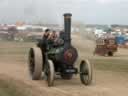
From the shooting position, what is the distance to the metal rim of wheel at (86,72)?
12.4 metres

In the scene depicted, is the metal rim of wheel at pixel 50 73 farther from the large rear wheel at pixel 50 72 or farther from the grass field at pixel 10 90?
the grass field at pixel 10 90

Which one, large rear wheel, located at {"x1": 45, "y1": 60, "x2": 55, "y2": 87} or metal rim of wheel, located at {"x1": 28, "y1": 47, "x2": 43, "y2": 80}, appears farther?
metal rim of wheel, located at {"x1": 28, "y1": 47, "x2": 43, "y2": 80}

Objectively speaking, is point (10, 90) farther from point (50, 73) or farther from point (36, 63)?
point (36, 63)

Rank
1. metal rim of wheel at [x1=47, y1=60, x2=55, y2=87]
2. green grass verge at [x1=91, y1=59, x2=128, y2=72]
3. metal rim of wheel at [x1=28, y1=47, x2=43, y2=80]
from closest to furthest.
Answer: metal rim of wheel at [x1=47, y1=60, x2=55, y2=87], metal rim of wheel at [x1=28, y1=47, x2=43, y2=80], green grass verge at [x1=91, y1=59, x2=128, y2=72]

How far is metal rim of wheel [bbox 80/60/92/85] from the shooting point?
12363mm

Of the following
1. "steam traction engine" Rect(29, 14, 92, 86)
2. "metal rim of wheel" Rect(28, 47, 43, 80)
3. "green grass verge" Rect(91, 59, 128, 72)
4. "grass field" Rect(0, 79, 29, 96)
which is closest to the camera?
"grass field" Rect(0, 79, 29, 96)

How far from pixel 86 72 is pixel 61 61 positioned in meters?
0.87

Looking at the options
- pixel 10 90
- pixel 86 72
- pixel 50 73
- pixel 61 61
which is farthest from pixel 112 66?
pixel 10 90

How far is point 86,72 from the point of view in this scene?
41.4 feet

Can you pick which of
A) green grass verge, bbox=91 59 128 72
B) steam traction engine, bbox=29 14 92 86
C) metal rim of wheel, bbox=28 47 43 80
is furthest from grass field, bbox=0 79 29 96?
green grass verge, bbox=91 59 128 72

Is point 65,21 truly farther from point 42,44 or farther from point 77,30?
point 77,30

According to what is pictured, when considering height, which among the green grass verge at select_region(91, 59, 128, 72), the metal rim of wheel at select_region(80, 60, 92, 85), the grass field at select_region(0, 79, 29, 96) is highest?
the metal rim of wheel at select_region(80, 60, 92, 85)

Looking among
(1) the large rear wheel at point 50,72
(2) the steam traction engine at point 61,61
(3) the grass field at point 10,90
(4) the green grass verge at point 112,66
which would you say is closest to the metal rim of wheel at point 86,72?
(2) the steam traction engine at point 61,61

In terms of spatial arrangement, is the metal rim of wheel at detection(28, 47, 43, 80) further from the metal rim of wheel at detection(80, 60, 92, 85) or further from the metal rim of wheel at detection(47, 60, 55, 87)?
the metal rim of wheel at detection(80, 60, 92, 85)
